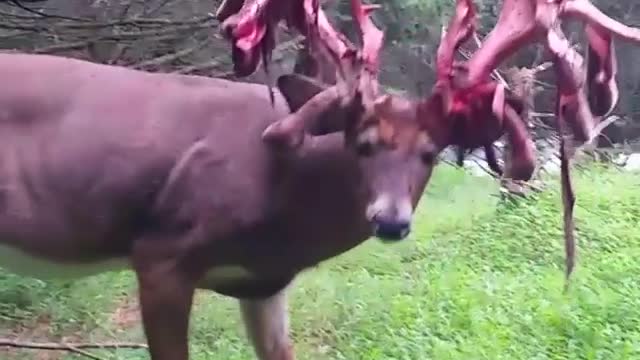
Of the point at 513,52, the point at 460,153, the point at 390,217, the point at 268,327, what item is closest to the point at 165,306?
the point at 268,327

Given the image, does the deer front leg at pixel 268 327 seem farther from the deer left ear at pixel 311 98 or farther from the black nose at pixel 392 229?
the black nose at pixel 392 229

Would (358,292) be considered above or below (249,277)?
below

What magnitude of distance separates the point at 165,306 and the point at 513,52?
125cm

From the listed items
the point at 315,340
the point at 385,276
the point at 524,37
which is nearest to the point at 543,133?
the point at 385,276

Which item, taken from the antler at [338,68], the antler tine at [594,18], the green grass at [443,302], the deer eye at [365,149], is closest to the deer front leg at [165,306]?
the antler at [338,68]

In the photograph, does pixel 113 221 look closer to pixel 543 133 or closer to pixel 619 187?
pixel 543 133

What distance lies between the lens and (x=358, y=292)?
699cm

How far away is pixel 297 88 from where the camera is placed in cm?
384

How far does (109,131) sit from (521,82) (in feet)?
4.09

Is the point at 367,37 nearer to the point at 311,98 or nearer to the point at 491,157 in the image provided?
the point at 311,98

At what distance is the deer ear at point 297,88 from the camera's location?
3811 mm

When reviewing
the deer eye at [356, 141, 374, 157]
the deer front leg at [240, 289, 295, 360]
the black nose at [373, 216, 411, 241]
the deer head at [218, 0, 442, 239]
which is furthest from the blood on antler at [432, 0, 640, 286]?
the deer front leg at [240, 289, 295, 360]

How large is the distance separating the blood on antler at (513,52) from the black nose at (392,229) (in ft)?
1.21

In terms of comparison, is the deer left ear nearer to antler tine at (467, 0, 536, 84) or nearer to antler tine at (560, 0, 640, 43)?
antler tine at (467, 0, 536, 84)
